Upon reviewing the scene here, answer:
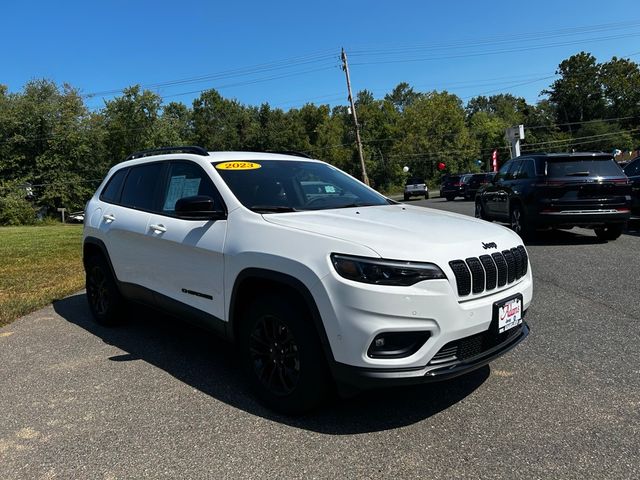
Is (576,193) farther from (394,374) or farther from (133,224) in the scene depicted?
(394,374)

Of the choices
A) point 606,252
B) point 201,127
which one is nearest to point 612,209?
point 606,252

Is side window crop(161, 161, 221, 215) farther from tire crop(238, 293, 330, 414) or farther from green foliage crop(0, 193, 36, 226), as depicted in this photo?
green foliage crop(0, 193, 36, 226)

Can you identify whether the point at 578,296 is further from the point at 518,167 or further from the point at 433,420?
the point at 518,167

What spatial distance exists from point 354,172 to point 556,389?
63382mm

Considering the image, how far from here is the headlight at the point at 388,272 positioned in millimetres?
2834

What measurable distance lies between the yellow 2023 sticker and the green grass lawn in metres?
3.80

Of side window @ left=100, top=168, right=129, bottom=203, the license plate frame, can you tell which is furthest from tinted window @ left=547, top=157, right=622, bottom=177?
side window @ left=100, top=168, right=129, bottom=203

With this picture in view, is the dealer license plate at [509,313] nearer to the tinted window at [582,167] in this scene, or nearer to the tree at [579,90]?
the tinted window at [582,167]

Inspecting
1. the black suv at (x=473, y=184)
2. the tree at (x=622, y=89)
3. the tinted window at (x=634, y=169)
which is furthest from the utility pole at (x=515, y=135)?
the tree at (x=622, y=89)

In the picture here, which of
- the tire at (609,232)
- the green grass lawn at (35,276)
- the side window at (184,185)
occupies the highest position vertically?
the side window at (184,185)

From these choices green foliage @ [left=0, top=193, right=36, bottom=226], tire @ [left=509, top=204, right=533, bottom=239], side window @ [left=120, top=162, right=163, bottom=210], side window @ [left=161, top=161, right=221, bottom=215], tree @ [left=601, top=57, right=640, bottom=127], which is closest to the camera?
side window @ [left=161, top=161, right=221, bottom=215]

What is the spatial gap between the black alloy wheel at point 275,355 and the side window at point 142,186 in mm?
1904

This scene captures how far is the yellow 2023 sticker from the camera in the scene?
4129 millimetres

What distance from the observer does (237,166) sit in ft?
13.8
